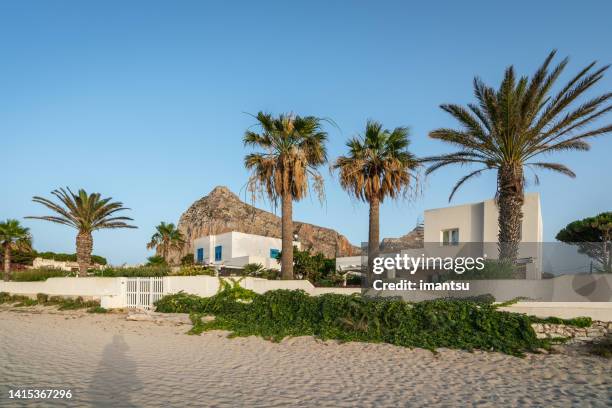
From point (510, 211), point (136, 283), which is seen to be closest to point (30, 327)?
point (136, 283)

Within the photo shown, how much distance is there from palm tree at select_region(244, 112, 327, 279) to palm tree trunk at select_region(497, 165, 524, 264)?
800cm

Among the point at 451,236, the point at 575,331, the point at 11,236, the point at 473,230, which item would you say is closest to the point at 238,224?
the point at 11,236

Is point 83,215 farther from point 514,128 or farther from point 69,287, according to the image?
point 514,128

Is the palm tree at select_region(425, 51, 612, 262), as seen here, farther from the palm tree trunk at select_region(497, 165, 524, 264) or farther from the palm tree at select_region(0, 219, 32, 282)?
the palm tree at select_region(0, 219, 32, 282)

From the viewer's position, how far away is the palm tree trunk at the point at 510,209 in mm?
15250

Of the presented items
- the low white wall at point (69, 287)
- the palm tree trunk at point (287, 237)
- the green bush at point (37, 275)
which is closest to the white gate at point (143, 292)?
the low white wall at point (69, 287)

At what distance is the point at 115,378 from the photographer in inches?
337

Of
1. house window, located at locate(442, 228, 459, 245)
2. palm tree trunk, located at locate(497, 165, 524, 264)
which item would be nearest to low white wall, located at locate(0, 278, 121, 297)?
palm tree trunk, located at locate(497, 165, 524, 264)

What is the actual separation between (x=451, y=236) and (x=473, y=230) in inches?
57.7

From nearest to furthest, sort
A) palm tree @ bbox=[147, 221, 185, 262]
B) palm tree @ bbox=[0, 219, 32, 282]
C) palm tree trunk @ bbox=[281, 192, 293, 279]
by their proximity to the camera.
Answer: palm tree trunk @ bbox=[281, 192, 293, 279] < palm tree @ bbox=[0, 219, 32, 282] < palm tree @ bbox=[147, 221, 185, 262]

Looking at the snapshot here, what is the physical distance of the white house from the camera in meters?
40.0

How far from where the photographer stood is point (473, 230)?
23547 mm

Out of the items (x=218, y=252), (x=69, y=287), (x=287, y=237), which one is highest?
(x=287, y=237)

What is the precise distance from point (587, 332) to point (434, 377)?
480 cm
